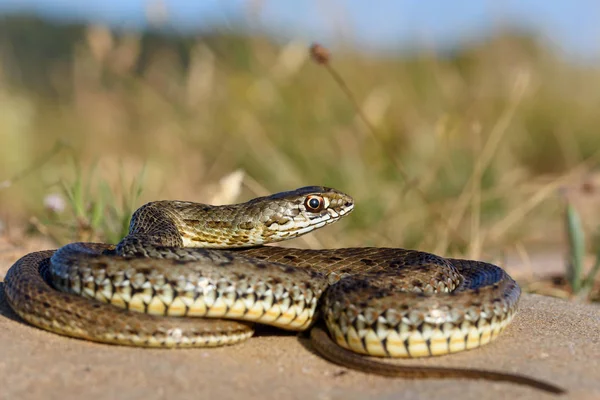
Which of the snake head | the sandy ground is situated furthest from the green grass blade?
the snake head

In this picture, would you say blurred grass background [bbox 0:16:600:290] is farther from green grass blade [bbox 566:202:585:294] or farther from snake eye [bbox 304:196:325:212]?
snake eye [bbox 304:196:325:212]

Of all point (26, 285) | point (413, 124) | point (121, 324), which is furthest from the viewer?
point (413, 124)

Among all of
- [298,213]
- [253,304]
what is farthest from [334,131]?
[253,304]

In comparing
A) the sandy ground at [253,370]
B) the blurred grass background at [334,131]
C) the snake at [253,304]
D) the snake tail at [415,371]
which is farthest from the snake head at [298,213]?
the blurred grass background at [334,131]

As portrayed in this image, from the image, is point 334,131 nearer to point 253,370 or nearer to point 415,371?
point 253,370

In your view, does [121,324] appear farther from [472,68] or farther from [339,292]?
[472,68]

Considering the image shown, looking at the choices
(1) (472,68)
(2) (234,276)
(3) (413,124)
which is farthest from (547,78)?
(2) (234,276)
